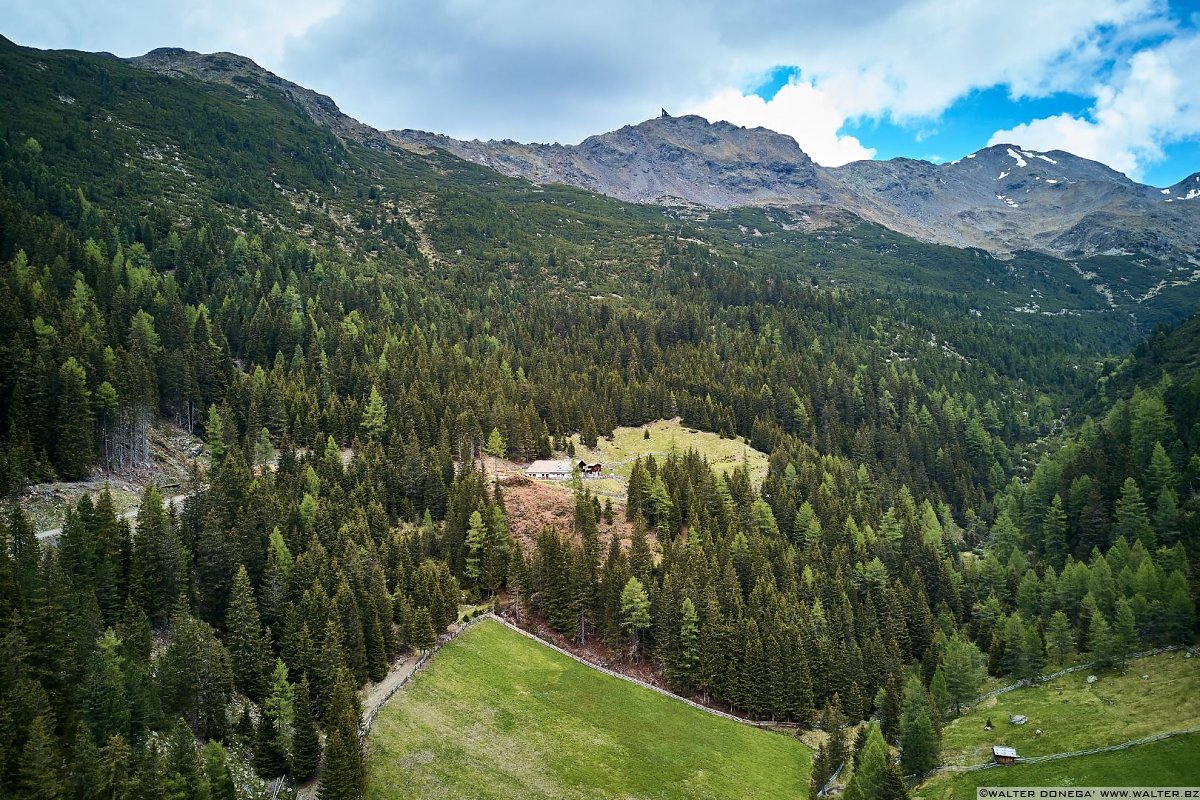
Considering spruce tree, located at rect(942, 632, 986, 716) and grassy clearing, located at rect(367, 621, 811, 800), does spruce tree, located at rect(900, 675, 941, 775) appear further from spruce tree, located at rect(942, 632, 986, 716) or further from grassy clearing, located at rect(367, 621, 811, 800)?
spruce tree, located at rect(942, 632, 986, 716)

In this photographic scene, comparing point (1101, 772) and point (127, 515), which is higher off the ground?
point (127, 515)

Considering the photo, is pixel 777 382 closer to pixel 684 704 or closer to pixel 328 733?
pixel 684 704

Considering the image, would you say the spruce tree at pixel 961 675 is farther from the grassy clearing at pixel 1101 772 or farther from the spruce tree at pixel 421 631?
the spruce tree at pixel 421 631

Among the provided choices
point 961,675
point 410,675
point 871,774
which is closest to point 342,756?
point 410,675

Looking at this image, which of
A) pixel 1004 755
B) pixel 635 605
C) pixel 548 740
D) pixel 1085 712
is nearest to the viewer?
pixel 1004 755

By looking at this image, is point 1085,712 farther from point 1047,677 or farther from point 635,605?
point 635,605

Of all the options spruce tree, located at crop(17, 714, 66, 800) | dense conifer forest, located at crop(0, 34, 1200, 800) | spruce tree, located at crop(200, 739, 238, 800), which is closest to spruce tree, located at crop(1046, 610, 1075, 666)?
dense conifer forest, located at crop(0, 34, 1200, 800)
